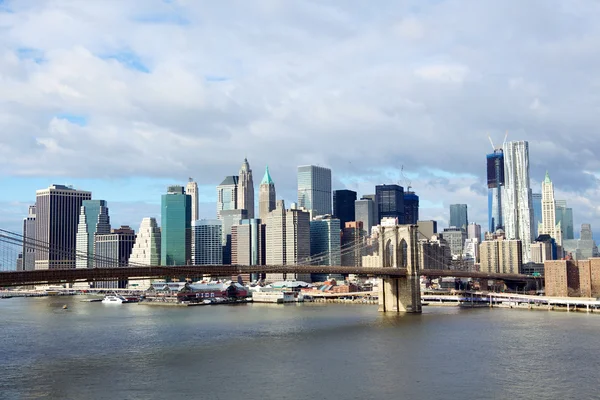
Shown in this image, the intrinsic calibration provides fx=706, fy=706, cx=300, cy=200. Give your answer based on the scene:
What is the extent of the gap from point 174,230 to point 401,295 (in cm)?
12787

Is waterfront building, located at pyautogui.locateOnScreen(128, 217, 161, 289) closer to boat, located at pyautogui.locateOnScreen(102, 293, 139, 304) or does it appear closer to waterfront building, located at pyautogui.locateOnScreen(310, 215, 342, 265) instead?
waterfront building, located at pyautogui.locateOnScreen(310, 215, 342, 265)

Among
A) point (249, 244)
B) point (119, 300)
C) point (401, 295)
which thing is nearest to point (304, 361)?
point (401, 295)

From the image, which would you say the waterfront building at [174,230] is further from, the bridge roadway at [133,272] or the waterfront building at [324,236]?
the bridge roadway at [133,272]

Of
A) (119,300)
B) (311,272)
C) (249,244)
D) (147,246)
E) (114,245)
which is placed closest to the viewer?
(311,272)

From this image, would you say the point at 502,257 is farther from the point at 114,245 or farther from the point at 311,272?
the point at 311,272

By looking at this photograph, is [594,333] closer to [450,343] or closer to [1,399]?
[450,343]

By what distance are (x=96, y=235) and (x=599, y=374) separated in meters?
175

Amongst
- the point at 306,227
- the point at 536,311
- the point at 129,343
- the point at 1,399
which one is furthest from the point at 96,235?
the point at 1,399

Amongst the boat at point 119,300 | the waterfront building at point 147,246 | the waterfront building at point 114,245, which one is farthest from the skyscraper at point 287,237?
the boat at point 119,300

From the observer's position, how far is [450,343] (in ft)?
135

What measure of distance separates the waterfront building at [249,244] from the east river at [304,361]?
134 meters

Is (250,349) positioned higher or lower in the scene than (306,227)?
lower

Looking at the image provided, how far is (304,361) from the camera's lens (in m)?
34.2

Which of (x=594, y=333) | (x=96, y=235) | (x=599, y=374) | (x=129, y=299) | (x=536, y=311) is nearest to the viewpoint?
(x=599, y=374)
